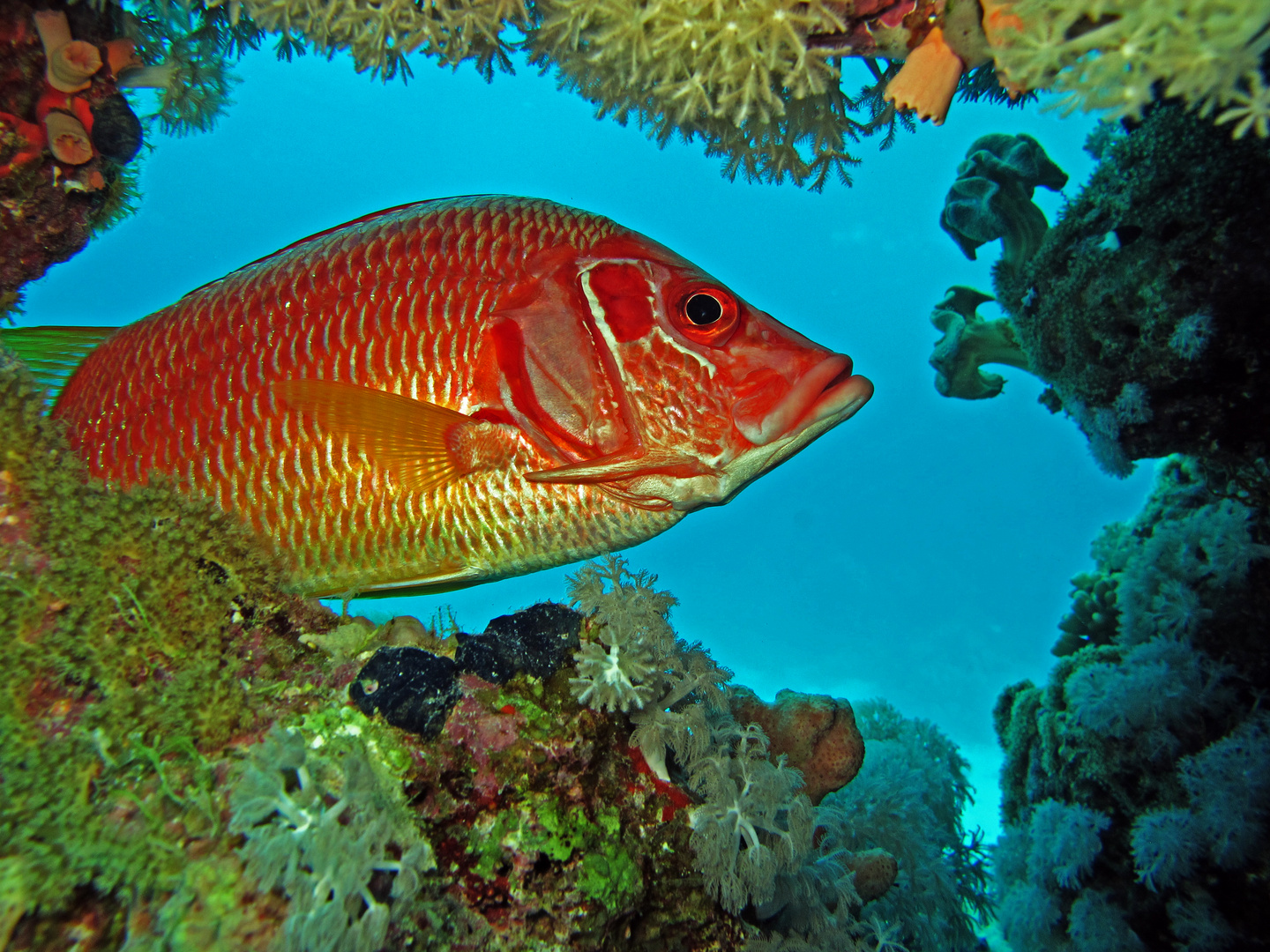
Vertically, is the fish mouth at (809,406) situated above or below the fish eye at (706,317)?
below

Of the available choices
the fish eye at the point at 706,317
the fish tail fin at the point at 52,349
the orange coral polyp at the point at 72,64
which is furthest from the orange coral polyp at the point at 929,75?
the orange coral polyp at the point at 72,64

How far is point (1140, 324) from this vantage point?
4133mm

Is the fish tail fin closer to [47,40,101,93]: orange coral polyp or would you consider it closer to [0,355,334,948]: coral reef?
[0,355,334,948]: coral reef

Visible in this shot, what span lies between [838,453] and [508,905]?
105 meters

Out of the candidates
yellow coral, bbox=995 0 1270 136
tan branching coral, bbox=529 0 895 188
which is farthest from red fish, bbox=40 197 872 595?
yellow coral, bbox=995 0 1270 136

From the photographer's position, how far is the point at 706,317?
7.73 feet

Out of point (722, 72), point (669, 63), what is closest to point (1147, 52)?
point (722, 72)

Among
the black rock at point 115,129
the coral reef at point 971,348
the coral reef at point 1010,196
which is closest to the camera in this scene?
the black rock at point 115,129

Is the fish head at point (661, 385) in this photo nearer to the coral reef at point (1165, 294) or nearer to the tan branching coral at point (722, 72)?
the tan branching coral at point (722, 72)

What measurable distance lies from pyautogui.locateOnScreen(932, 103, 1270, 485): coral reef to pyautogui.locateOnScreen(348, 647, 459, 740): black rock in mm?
4970

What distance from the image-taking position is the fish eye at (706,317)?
2342 mm

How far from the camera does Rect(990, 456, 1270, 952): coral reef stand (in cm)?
394

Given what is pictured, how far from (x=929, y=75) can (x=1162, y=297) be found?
A: 3151mm

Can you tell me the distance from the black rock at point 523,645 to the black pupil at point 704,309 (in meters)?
1.33
